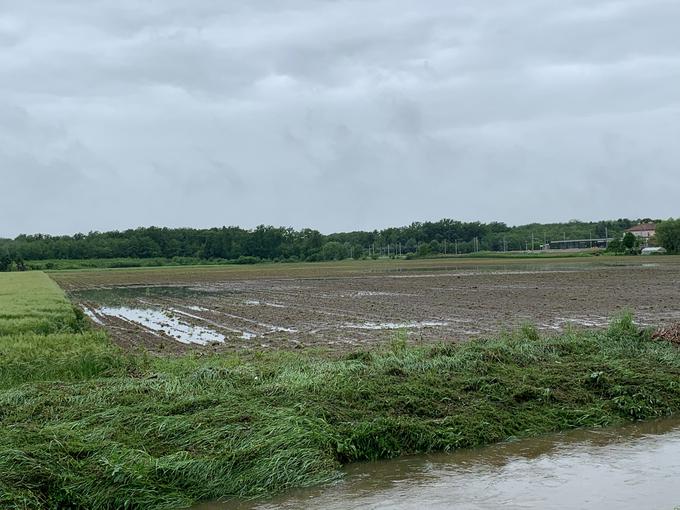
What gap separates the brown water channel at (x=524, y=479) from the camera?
6.53 m

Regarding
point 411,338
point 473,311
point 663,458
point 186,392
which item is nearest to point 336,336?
point 411,338

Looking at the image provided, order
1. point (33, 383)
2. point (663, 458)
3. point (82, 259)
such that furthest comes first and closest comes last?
point (82, 259)
point (33, 383)
point (663, 458)

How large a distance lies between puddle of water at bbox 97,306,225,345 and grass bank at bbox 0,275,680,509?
286 inches

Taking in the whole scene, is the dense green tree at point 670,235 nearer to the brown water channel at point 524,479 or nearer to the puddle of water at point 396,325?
the puddle of water at point 396,325

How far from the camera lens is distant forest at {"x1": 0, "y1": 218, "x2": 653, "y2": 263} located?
15150 cm

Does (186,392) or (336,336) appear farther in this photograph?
(336,336)

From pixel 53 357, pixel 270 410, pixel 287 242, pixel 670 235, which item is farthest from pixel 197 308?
pixel 287 242

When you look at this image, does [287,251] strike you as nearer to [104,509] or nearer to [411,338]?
[411,338]

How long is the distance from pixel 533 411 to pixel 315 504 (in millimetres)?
3794

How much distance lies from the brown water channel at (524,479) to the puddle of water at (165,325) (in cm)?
1184

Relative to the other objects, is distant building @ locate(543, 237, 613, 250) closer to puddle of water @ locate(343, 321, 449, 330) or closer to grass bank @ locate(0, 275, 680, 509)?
puddle of water @ locate(343, 321, 449, 330)

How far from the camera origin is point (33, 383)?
32.5 ft

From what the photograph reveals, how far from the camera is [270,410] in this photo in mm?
8352

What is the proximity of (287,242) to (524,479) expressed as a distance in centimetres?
16234
